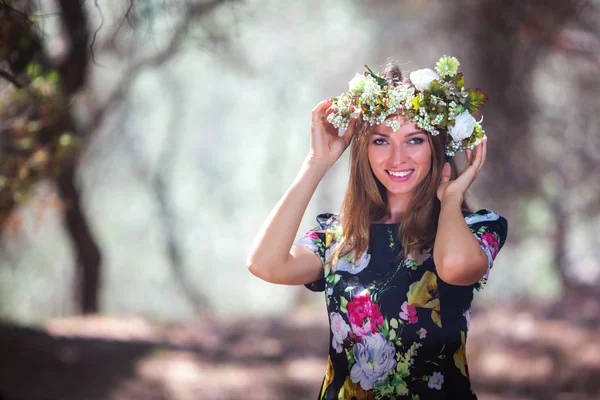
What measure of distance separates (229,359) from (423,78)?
169 inches

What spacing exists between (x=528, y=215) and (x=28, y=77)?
6.91 metres

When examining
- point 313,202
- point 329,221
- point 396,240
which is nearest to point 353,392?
point 396,240

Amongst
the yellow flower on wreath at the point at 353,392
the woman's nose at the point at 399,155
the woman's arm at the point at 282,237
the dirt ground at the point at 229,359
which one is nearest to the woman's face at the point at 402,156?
the woman's nose at the point at 399,155

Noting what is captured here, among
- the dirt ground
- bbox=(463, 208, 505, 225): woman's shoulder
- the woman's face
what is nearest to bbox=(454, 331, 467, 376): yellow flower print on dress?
bbox=(463, 208, 505, 225): woman's shoulder

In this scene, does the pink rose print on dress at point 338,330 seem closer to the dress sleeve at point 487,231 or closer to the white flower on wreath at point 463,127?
the dress sleeve at point 487,231

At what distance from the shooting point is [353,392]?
5.89ft

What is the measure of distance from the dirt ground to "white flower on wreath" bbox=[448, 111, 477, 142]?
3743 mm

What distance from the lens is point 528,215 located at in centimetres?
Result: 823

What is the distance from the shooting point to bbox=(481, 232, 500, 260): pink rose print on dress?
176 cm

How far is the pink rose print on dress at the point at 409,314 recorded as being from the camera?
1755 mm

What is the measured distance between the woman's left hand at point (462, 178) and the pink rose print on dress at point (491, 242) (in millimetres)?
134

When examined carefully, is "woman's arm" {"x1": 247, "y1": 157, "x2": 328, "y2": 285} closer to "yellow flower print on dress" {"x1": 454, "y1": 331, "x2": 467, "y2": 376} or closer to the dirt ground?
"yellow flower print on dress" {"x1": 454, "y1": 331, "x2": 467, "y2": 376}

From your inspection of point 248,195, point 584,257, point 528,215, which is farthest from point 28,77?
point 248,195

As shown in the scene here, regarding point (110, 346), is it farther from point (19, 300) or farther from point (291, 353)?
point (19, 300)
